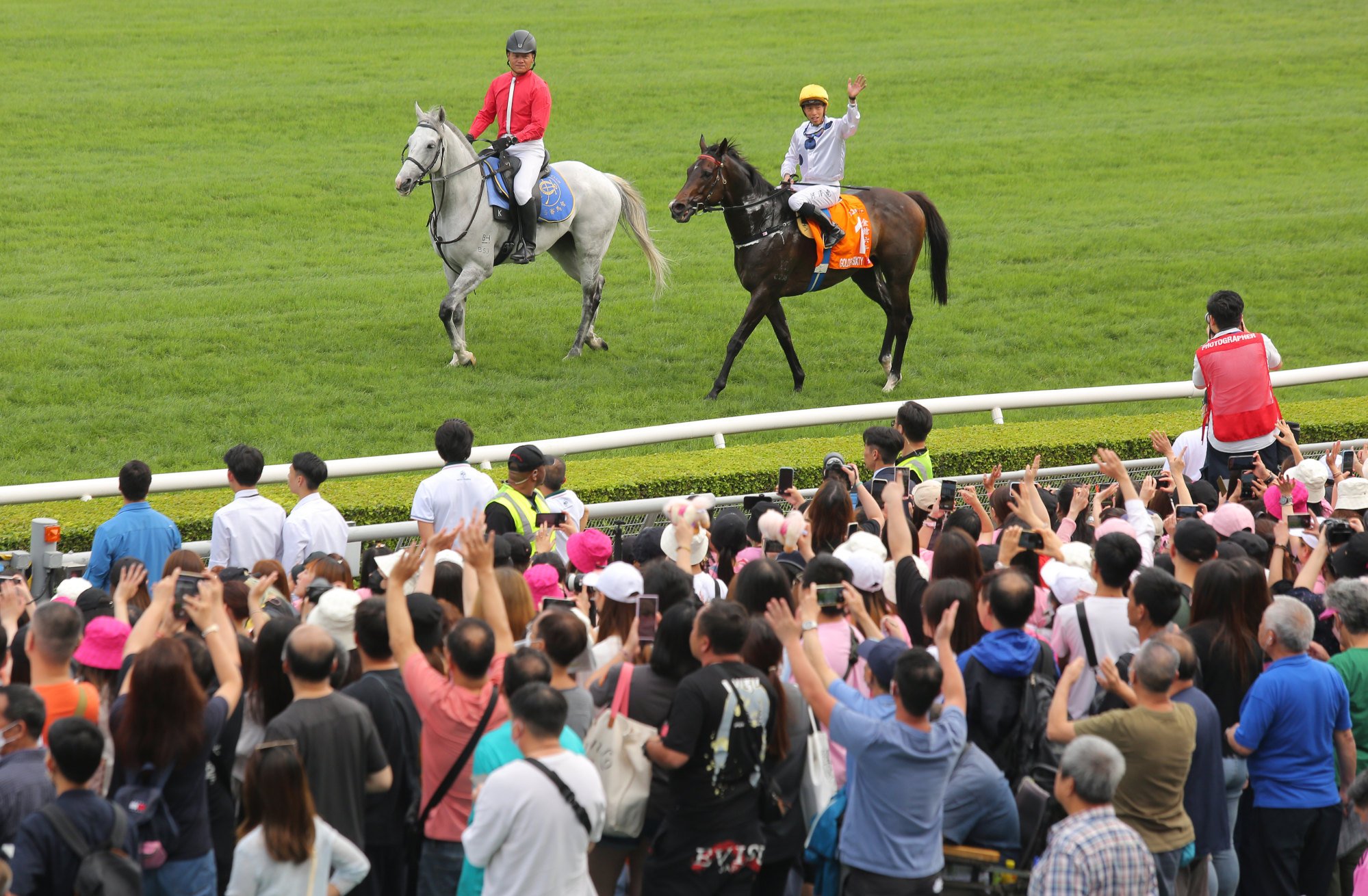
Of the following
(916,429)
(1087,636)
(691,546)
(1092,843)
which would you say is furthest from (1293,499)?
(1092,843)

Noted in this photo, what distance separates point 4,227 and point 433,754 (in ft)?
47.4

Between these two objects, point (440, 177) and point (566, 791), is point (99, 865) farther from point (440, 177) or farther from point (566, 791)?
point (440, 177)

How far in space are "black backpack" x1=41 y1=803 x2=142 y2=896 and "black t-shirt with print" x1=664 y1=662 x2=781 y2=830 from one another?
4.76ft

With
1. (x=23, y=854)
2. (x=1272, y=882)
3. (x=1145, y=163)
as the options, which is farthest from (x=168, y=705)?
(x=1145, y=163)

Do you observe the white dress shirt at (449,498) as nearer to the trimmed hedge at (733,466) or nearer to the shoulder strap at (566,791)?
the trimmed hedge at (733,466)

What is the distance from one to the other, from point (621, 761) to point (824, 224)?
863 centimetres

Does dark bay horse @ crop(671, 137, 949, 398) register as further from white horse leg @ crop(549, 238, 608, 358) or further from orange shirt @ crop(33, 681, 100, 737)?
orange shirt @ crop(33, 681, 100, 737)

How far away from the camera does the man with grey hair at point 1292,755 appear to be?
4715 mm

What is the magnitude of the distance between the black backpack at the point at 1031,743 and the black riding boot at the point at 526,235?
8.92 m

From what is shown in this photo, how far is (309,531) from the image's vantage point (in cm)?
688

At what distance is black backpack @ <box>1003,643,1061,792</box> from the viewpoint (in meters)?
4.59

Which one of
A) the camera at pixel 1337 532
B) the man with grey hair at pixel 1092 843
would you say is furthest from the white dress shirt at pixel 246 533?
the camera at pixel 1337 532

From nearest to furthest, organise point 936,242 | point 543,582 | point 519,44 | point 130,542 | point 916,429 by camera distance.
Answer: point 543,582 < point 130,542 < point 916,429 < point 519,44 < point 936,242

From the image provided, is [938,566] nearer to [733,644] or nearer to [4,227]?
[733,644]
